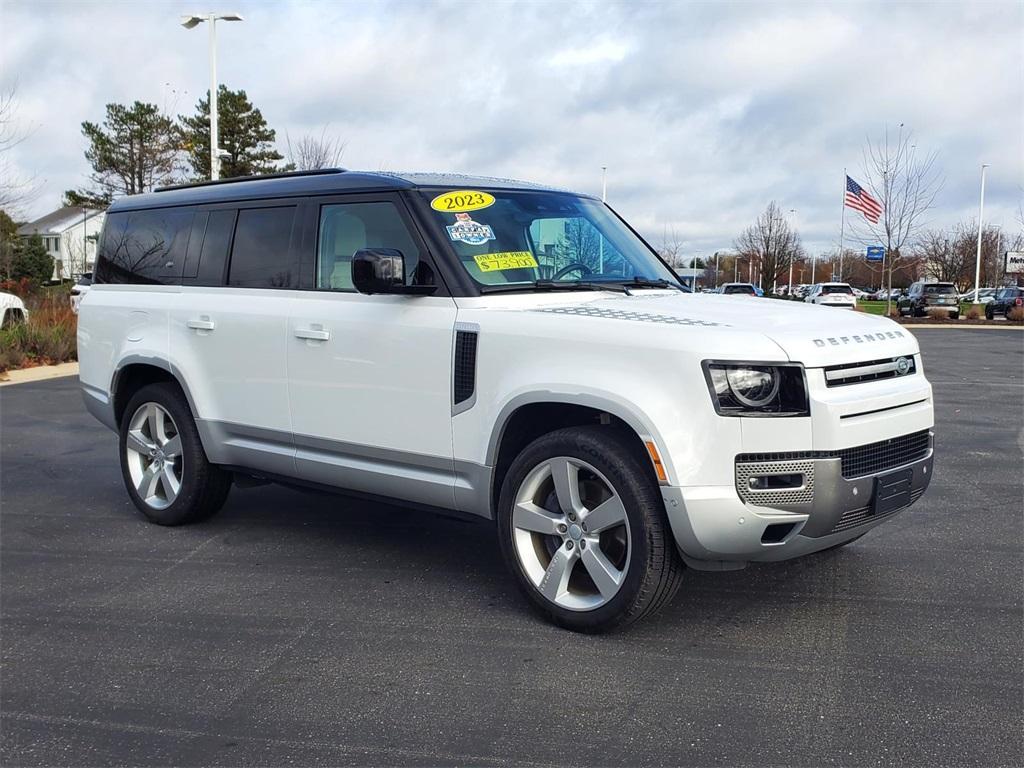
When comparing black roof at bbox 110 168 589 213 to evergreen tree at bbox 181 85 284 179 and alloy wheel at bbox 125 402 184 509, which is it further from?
evergreen tree at bbox 181 85 284 179

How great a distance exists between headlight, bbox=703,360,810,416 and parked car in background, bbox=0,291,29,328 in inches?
720

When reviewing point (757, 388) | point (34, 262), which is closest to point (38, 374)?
point (757, 388)

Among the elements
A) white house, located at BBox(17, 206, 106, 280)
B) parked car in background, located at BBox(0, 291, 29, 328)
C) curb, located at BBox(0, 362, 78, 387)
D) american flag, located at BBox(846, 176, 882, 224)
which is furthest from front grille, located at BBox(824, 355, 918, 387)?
white house, located at BBox(17, 206, 106, 280)

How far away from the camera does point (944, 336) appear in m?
28.0

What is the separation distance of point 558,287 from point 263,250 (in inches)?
69.7

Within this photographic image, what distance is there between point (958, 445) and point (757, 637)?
5.42 meters

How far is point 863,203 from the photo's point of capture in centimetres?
3634

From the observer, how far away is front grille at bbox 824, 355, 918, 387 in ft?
12.3

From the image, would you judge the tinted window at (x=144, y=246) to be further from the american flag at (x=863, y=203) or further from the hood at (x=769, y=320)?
the american flag at (x=863, y=203)

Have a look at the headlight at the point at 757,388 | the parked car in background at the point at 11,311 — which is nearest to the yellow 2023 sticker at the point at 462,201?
the headlight at the point at 757,388

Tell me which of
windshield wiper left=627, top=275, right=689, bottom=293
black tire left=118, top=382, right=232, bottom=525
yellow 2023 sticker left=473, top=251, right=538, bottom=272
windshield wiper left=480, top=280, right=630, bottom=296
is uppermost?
yellow 2023 sticker left=473, top=251, right=538, bottom=272

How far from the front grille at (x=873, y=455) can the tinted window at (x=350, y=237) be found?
197 cm

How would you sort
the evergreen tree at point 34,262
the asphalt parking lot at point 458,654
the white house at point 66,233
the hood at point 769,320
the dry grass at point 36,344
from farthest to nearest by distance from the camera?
the white house at point 66,233 < the evergreen tree at point 34,262 < the dry grass at point 36,344 < the hood at point 769,320 < the asphalt parking lot at point 458,654

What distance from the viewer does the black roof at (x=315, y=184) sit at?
16.0 ft
